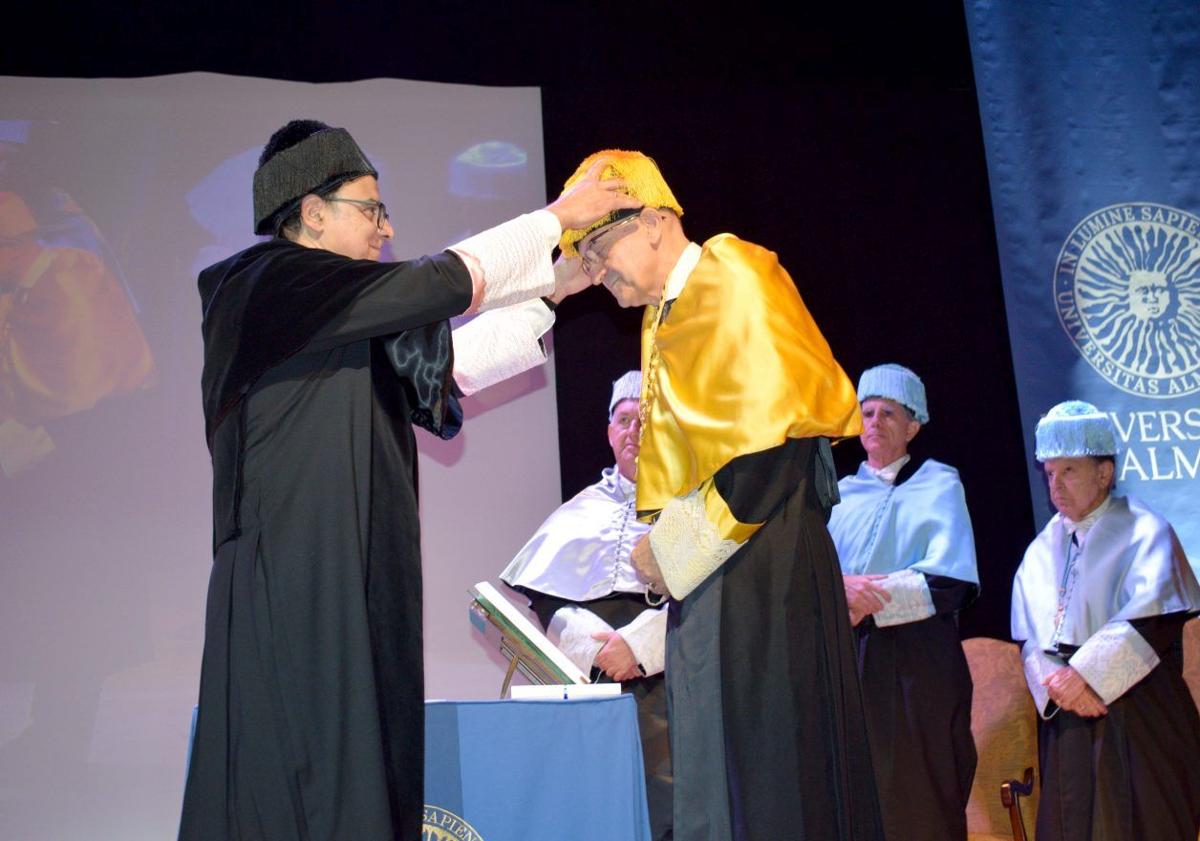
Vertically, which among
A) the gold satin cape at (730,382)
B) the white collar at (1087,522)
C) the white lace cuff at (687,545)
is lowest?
the white lace cuff at (687,545)

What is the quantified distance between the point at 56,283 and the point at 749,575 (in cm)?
382

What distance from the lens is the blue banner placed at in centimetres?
527

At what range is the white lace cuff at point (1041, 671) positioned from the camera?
15.4 feet

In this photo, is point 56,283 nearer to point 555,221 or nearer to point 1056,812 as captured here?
point 555,221

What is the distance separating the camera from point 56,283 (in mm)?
5176

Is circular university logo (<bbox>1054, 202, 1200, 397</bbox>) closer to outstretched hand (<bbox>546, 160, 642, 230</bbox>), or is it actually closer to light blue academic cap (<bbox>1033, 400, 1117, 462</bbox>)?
light blue academic cap (<bbox>1033, 400, 1117, 462</bbox>)

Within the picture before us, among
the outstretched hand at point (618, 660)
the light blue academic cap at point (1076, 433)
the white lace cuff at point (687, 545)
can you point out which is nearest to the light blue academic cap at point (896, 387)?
the light blue academic cap at point (1076, 433)

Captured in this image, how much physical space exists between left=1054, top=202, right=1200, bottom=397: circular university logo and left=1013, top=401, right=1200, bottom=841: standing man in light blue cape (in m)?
0.53

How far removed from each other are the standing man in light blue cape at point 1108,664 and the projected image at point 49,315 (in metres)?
3.89

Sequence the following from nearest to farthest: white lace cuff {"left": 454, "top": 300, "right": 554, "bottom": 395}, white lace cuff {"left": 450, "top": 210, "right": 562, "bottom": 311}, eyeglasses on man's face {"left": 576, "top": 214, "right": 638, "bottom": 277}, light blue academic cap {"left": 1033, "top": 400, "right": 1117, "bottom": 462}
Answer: white lace cuff {"left": 450, "top": 210, "right": 562, "bottom": 311} < white lace cuff {"left": 454, "top": 300, "right": 554, "bottom": 395} < eyeglasses on man's face {"left": 576, "top": 214, "right": 638, "bottom": 277} < light blue academic cap {"left": 1033, "top": 400, "right": 1117, "bottom": 462}

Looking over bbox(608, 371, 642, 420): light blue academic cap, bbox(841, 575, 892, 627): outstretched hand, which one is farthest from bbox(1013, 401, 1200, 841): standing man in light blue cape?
bbox(608, 371, 642, 420): light blue academic cap

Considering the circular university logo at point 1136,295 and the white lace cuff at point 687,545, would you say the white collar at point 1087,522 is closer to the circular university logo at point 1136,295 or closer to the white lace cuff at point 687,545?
Result: the circular university logo at point 1136,295

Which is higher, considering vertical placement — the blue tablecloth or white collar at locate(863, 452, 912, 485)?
white collar at locate(863, 452, 912, 485)

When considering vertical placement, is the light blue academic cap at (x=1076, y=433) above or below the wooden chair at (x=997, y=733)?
above
